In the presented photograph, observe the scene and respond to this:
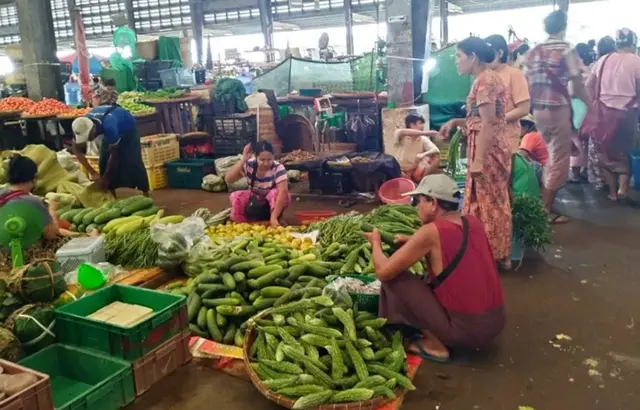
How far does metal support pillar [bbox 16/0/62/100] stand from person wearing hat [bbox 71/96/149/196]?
203 inches

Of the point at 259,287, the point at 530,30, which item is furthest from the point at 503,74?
the point at 530,30

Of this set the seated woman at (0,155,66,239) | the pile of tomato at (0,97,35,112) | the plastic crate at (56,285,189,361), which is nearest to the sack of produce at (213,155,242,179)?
the pile of tomato at (0,97,35,112)

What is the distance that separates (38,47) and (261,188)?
7.65 meters

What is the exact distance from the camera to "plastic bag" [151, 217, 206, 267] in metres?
4.68

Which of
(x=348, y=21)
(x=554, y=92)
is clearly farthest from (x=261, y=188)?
(x=348, y=21)

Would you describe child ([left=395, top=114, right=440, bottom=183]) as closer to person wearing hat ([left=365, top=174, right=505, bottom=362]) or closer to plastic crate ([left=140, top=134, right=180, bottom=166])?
person wearing hat ([left=365, top=174, right=505, bottom=362])

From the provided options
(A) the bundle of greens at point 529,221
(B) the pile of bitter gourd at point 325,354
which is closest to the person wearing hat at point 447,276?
(B) the pile of bitter gourd at point 325,354

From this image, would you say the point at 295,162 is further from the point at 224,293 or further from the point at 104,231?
the point at 224,293

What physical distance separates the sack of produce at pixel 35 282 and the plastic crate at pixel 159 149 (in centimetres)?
531

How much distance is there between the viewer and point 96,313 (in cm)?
353

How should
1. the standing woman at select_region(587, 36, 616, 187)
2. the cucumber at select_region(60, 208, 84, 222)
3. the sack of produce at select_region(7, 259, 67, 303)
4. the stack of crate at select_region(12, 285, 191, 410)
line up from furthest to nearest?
the standing woman at select_region(587, 36, 616, 187) → the cucumber at select_region(60, 208, 84, 222) → the sack of produce at select_region(7, 259, 67, 303) → the stack of crate at select_region(12, 285, 191, 410)

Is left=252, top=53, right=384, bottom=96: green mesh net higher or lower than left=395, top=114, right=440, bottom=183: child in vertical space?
higher

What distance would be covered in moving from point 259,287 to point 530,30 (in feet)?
69.8

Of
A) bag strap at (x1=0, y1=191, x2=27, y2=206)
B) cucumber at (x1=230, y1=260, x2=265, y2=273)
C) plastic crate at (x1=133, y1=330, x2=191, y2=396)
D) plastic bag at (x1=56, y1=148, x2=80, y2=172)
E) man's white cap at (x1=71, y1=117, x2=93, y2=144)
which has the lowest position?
plastic crate at (x1=133, y1=330, x2=191, y2=396)
